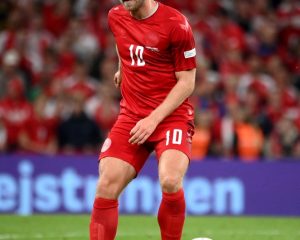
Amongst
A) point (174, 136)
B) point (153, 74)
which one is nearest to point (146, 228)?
point (174, 136)

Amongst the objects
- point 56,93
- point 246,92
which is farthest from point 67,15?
point 246,92

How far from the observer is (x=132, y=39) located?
23.0ft

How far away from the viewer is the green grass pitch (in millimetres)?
9609

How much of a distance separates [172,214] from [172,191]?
207mm

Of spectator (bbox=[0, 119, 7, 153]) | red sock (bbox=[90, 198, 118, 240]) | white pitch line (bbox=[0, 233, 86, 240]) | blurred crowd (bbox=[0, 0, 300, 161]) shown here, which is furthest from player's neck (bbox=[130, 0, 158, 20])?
spectator (bbox=[0, 119, 7, 153])

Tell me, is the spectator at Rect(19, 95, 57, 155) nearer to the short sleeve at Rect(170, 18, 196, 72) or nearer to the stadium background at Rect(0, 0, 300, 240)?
the stadium background at Rect(0, 0, 300, 240)

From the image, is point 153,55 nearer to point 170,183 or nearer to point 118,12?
point 118,12

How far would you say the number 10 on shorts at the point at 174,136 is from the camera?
271 inches

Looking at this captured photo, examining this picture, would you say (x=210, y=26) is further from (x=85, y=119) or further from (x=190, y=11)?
(x=85, y=119)

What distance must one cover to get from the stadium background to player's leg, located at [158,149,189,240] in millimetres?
2941

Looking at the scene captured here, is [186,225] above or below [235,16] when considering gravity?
below

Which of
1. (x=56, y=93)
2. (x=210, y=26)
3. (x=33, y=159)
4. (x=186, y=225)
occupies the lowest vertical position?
(x=186, y=225)

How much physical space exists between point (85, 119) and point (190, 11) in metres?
3.58

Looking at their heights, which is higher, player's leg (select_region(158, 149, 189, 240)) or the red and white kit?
the red and white kit
